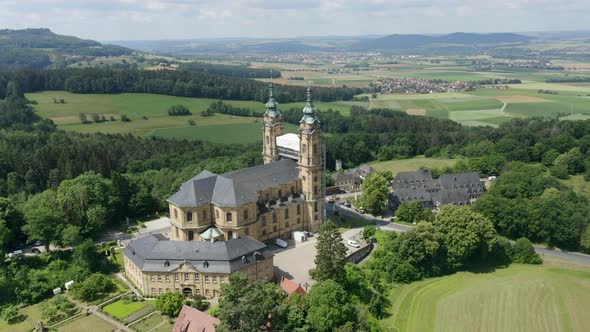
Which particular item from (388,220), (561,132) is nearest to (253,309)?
(388,220)

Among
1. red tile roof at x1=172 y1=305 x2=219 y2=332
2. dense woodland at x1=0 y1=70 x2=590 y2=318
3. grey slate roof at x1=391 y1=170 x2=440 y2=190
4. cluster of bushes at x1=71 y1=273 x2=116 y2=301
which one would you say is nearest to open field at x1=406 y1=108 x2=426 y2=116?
dense woodland at x1=0 y1=70 x2=590 y2=318

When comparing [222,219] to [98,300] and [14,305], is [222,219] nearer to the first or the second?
[98,300]

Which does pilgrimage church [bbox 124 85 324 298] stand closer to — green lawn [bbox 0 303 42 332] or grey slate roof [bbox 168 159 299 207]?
grey slate roof [bbox 168 159 299 207]

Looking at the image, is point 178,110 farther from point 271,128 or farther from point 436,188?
point 436,188

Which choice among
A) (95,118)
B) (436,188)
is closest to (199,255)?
(436,188)

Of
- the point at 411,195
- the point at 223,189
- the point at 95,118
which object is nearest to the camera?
the point at 223,189

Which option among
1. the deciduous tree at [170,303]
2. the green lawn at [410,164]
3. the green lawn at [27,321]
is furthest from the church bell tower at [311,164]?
the green lawn at [410,164]

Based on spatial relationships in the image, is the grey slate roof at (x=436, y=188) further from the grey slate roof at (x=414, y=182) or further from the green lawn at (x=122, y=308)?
the green lawn at (x=122, y=308)
